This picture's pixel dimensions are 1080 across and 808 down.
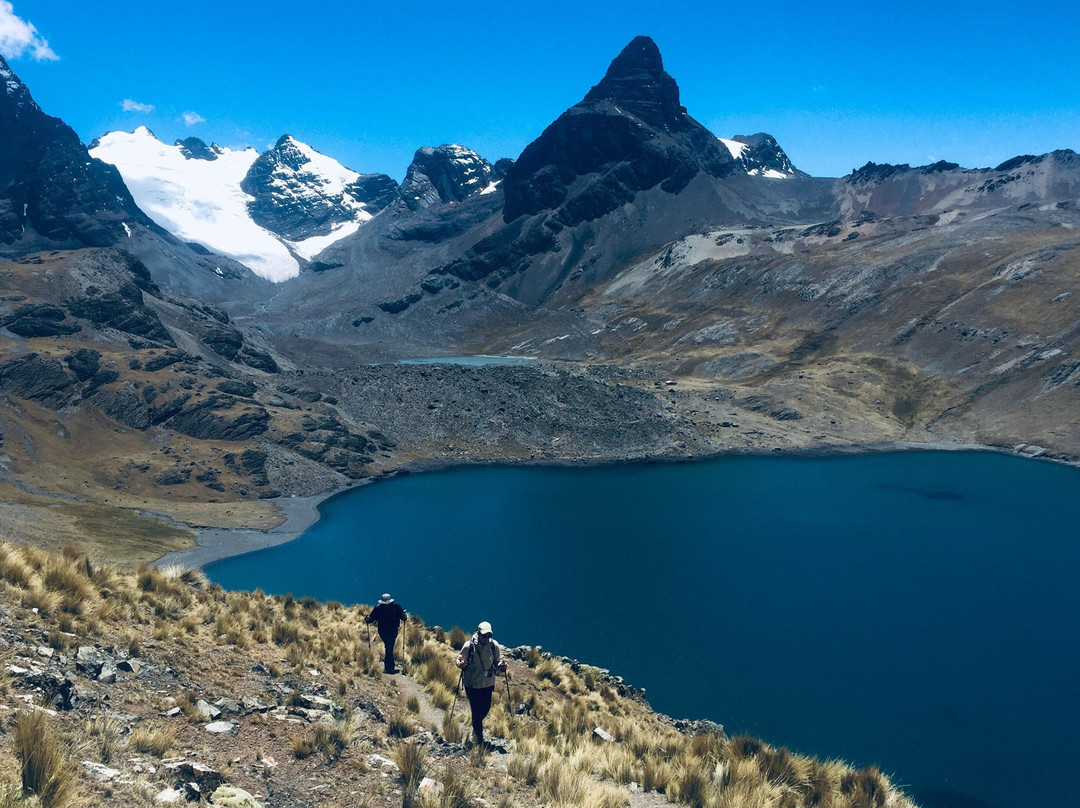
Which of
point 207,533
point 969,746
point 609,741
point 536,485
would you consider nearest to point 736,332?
point 536,485

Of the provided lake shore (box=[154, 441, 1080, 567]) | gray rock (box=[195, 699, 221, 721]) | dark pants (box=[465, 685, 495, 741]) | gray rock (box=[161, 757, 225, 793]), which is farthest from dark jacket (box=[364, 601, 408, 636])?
lake shore (box=[154, 441, 1080, 567])

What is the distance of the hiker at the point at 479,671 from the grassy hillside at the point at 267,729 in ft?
1.59

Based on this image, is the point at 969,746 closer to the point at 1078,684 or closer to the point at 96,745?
the point at 1078,684

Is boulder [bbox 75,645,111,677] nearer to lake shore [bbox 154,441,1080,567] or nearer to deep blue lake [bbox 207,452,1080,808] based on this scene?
deep blue lake [bbox 207,452,1080,808]

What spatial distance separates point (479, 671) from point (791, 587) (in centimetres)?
4406

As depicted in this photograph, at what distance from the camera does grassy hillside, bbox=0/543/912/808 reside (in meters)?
9.56

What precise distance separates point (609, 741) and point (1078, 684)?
118ft

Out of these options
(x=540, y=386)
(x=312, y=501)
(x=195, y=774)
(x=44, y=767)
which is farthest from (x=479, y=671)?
(x=540, y=386)

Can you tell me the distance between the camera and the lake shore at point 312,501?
2534 inches

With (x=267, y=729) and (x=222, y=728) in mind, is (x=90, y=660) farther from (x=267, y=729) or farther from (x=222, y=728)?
(x=267, y=729)

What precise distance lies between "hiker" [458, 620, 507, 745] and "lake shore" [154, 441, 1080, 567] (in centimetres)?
Result: 4845

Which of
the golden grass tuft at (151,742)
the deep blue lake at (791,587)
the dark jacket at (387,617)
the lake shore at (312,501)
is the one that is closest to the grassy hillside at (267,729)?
the golden grass tuft at (151,742)

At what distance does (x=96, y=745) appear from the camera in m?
9.58

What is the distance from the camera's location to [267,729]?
12602 millimetres
